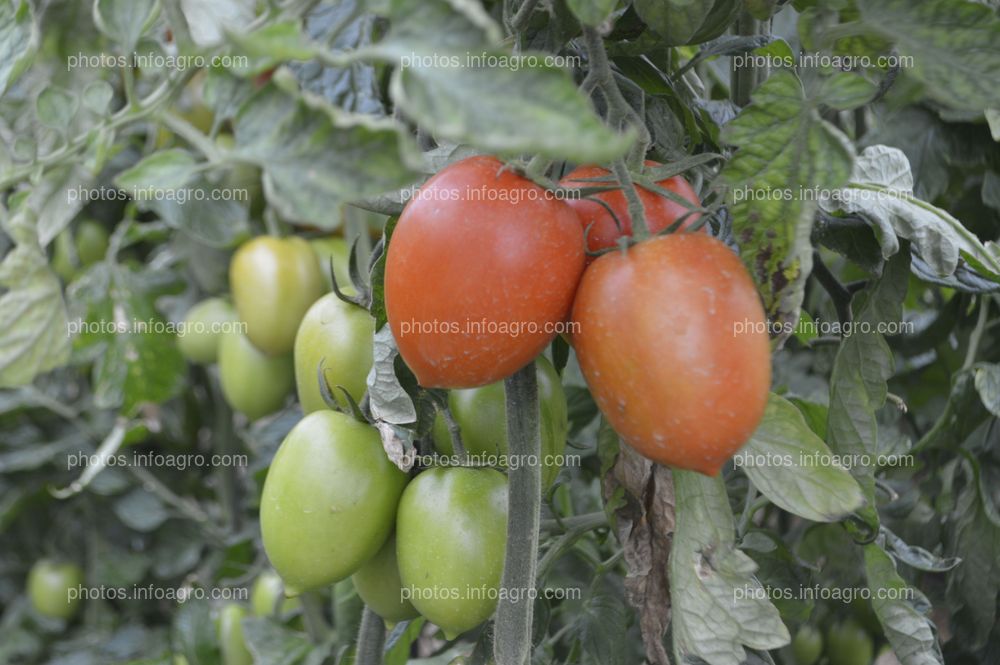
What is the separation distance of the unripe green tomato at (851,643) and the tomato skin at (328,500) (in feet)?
2.10

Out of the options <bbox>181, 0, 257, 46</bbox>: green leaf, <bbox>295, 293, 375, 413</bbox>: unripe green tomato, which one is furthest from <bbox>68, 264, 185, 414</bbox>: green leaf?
<bbox>181, 0, 257, 46</bbox>: green leaf

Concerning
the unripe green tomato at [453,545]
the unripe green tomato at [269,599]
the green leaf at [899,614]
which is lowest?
the unripe green tomato at [269,599]

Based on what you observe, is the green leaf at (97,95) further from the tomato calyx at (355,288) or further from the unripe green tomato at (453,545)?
the unripe green tomato at (453,545)

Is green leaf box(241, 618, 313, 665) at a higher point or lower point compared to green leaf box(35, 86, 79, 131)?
lower

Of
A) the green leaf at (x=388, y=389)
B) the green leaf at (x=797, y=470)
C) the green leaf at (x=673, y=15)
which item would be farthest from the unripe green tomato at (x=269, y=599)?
the green leaf at (x=673, y=15)

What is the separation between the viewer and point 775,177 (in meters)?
0.50

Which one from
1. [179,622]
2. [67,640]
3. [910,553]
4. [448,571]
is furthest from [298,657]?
[67,640]

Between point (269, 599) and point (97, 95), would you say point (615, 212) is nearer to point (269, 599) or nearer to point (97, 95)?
point (97, 95)

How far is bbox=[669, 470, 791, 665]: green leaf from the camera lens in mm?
551

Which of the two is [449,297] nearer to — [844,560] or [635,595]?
[635,595]

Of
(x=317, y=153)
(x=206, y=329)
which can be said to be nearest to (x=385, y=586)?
(x=317, y=153)

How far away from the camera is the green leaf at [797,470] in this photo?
54 cm

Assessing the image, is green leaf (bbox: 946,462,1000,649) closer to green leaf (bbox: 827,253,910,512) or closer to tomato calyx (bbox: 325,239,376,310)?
green leaf (bbox: 827,253,910,512)

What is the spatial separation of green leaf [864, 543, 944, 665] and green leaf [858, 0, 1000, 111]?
0.36m
